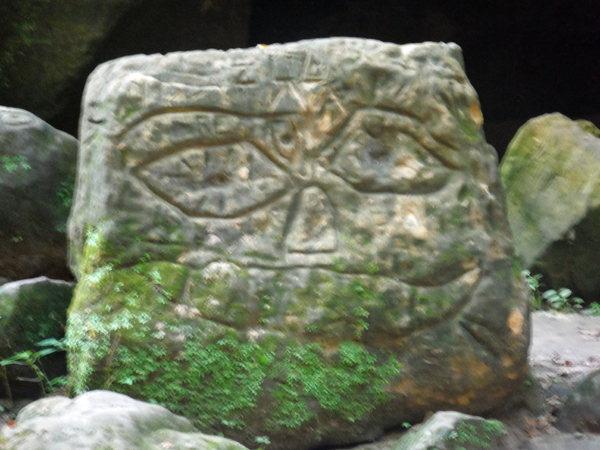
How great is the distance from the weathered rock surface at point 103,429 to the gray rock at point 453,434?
0.76 meters

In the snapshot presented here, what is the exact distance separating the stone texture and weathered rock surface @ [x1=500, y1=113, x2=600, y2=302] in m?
3.50

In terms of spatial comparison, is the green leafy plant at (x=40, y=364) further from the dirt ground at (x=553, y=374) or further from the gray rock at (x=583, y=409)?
the gray rock at (x=583, y=409)

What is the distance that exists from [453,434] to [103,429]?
4.26ft

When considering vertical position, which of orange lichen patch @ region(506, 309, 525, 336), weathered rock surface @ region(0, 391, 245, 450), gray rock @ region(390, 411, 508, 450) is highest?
weathered rock surface @ region(0, 391, 245, 450)

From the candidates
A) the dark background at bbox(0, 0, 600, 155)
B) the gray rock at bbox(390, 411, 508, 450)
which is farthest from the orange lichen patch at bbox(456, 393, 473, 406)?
the dark background at bbox(0, 0, 600, 155)

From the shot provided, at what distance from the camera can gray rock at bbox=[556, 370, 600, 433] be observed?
9.29ft

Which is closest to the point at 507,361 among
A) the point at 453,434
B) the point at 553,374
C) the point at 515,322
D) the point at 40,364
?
the point at 515,322

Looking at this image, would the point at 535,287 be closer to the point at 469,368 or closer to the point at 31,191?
the point at 469,368

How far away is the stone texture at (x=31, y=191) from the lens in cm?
346

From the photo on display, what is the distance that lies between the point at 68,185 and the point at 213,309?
4.96 feet

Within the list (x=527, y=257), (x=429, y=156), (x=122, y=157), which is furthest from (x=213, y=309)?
(x=527, y=257)

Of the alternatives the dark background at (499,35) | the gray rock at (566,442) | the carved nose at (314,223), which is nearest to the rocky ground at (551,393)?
the gray rock at (566,442)

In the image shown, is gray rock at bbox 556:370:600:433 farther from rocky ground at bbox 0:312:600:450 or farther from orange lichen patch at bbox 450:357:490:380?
orange lichen patch at bbox 450:357:490:380

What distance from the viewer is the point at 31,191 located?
350cm
